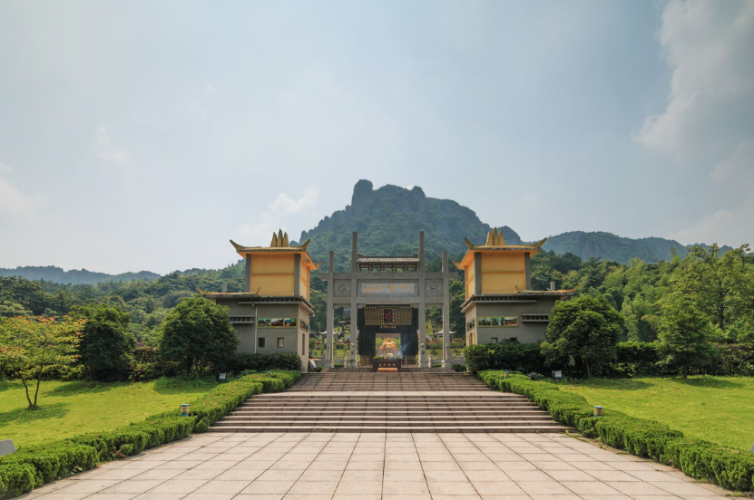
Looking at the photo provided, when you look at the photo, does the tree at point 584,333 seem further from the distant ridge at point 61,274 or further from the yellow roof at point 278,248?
the distant ridge at point 61,274

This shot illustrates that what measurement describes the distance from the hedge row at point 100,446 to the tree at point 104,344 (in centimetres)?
732

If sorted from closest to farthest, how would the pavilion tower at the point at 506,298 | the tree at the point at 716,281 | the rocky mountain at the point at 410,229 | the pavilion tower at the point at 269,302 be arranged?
the pavilion tower at the point at 269,302, the pavilion tower at the point at 506,298, the tree at the point at 716,281, the rocky mountain at the point at 410,229

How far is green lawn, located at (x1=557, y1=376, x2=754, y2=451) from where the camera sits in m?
10.6

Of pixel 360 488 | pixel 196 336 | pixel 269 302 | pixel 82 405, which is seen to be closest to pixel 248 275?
pixel 269 302

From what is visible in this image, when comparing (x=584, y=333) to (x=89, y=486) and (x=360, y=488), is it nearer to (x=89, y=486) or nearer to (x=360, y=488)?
(x=360, y=488)

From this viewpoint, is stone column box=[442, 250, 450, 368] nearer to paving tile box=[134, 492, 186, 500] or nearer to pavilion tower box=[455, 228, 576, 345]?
pavilion tower box=[455, 228, 576, 345]

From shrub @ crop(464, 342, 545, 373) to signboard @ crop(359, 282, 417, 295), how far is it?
20.1 feet

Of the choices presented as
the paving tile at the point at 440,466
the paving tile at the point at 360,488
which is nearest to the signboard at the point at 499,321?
Result: the paving tile at the point at 440,466

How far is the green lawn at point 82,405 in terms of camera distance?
12.3 metres

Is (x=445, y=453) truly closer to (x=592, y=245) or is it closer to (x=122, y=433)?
(x=122, y=433)

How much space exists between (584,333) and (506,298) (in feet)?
17.2

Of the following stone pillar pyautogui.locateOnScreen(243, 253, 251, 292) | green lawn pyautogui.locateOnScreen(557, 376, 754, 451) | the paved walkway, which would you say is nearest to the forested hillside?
stone pillar pyautogui.locateOnScreen(243, 253, 251, 292)

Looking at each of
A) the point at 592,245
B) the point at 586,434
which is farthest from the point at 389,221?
the point at 586,434

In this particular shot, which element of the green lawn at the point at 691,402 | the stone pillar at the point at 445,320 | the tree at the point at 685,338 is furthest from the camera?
the stone pillar at the point at 445,320
